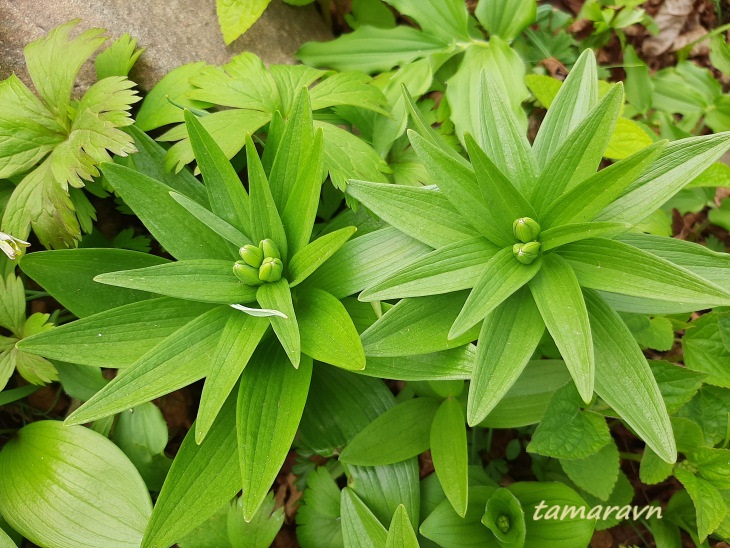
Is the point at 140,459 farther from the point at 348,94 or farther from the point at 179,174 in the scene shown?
the point at 348,94

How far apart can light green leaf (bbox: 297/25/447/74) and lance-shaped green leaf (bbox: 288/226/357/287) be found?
1057 millimetres

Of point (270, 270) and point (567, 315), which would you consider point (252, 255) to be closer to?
point (270, 270)

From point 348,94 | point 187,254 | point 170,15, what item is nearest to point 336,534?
point 187,254

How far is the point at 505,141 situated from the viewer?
132 centimetres

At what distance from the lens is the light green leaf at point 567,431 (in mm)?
1499

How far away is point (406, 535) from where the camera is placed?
1.37 metres

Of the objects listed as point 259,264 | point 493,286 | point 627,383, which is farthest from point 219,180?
point 627,383

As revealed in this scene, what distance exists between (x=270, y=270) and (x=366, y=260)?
246 millimetres

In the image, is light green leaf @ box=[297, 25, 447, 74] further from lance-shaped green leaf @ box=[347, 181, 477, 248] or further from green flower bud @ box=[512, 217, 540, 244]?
green flower bud @ box=[512, 217, 540, 244]

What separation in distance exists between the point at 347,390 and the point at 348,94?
0.92 m

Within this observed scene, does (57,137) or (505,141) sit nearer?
(505,141)

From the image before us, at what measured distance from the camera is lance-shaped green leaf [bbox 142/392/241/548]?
1337 mm

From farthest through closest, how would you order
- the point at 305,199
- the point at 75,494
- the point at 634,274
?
the point at 75,494, the point at 305,199, the point at 634,274

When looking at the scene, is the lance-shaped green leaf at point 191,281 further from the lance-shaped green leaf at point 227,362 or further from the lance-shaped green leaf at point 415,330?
the lance-shaped green leaf at point 415,330
